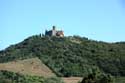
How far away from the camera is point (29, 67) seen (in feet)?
333

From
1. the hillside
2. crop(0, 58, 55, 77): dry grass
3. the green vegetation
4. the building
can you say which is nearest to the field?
crop(0, 58, 55, 77): dry grass

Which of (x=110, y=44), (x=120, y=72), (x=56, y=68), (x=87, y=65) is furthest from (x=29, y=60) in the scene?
(x=110, y=44)

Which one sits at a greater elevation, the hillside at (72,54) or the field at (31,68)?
the hillside at (72,54)

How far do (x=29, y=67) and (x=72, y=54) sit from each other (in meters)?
19.0

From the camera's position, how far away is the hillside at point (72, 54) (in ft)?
351

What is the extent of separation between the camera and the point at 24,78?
8812 cm

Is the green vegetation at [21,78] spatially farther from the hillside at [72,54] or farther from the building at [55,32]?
the building at [55,32]

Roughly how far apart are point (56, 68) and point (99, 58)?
43.5 ft

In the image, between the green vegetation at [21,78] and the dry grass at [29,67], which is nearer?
the green vegetation at [21,78]

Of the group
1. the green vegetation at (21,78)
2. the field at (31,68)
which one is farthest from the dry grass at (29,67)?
the green vegetation at (21,78)

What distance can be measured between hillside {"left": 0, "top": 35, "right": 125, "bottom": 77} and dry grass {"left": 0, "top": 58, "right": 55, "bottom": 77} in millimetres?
2479

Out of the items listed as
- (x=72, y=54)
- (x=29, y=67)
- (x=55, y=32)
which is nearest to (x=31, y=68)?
(x=29, y=67)

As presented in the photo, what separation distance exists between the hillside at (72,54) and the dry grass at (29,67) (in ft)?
8.13

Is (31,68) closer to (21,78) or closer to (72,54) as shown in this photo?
(21,78)
